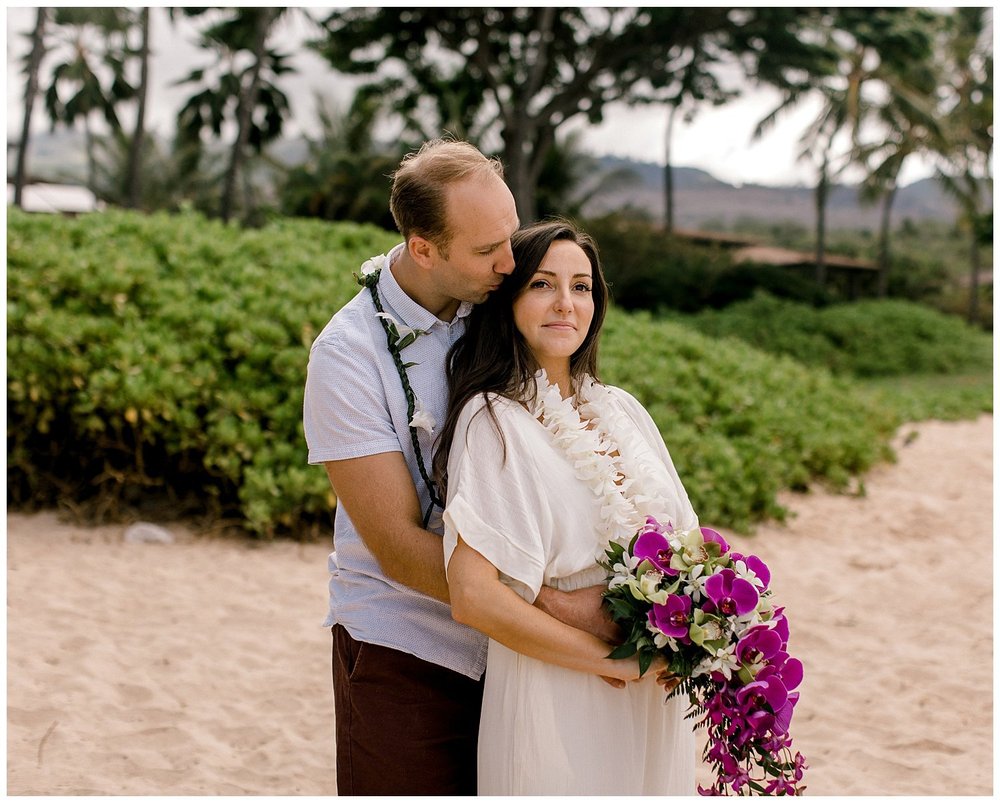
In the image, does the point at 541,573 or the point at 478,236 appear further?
the point at 478,236

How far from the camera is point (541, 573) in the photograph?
2168mm

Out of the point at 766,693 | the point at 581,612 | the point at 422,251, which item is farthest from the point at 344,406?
the point at 766,693

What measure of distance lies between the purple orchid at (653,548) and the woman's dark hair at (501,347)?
45 centimetres

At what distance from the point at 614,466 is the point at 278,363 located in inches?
186

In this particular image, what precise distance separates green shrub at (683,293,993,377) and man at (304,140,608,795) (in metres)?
18.7

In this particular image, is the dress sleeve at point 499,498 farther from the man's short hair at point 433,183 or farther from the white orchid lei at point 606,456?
the man's short hair at point 433,183

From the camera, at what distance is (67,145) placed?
18662cm

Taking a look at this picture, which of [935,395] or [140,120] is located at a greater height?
[140,120]

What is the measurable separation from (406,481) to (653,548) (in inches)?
23.2

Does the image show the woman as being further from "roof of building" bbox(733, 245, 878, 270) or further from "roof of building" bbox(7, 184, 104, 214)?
"roof of building" bbox(733, 245, 878, 270)

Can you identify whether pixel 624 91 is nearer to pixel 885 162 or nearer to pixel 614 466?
pixel 885 162

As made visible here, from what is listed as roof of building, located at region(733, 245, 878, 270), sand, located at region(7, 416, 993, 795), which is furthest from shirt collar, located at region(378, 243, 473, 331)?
roof of building, located at region(733, 245, 878, 270)

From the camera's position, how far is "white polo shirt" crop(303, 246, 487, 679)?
227cm

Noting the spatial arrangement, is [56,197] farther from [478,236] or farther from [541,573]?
[541,573]
